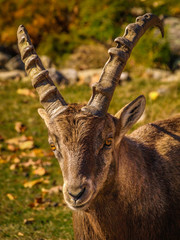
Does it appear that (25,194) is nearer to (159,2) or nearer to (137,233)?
(137,233)

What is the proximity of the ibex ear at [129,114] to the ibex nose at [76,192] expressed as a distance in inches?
35.6

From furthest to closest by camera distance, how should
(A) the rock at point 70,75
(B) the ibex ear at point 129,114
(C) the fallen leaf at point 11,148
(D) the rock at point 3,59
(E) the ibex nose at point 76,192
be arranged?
(D) the rock at point 3,59, (A) the rock at point 70,75, (C) the fallen leaf at point 11,148, (B) the ibex ear at point 129,114, (E) the ibex nose at point 76,192

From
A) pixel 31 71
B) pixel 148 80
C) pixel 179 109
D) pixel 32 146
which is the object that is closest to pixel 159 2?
pixel 148 80

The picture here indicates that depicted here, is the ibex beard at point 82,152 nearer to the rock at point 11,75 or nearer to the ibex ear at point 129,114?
the ibex ear at point 129,114

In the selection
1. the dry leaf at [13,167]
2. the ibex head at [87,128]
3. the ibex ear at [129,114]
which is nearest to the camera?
the ibex head at [87,128]

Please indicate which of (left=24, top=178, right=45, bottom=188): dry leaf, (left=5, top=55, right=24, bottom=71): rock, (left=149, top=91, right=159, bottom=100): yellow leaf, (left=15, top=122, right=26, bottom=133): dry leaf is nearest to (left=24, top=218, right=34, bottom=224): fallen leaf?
(left=24, top=178, right=45, bottom=188): dry leaf

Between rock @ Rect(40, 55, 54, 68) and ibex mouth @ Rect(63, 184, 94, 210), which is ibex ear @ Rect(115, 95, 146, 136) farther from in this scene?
rock @ Rect(40, 55, 54, 68)

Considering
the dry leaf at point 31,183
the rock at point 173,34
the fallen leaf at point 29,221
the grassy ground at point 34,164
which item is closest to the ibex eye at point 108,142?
the grassy ground at point 34,164

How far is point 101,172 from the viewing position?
3.74 meters

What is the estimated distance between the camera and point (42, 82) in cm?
413

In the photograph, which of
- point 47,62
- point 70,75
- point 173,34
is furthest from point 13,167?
point 173,34

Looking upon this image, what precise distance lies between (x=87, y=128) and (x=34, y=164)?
4.67 meters

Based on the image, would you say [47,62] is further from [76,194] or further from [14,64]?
[76,194]

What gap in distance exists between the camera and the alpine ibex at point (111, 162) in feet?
11.9
